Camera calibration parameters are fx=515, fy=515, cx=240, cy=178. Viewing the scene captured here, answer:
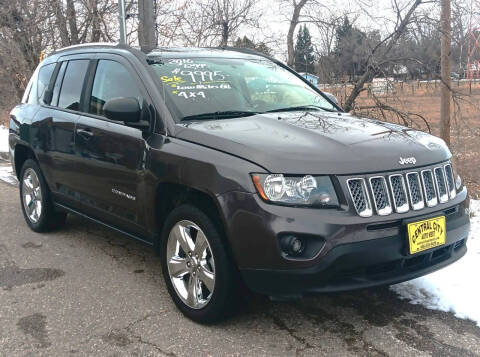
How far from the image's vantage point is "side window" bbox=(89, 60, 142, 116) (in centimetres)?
395

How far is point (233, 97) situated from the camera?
153 inches

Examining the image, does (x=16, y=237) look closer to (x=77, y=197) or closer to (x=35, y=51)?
(x=77, y=197)

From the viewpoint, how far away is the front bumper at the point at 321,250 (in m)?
2.75

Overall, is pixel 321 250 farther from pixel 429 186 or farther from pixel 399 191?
pixel 429 186

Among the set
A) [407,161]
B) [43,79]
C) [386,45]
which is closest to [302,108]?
[407,161]

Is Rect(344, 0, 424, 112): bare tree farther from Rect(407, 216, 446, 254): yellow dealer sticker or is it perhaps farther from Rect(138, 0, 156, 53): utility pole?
Rect(407, 216, 446, 254): yellow dealer sticker

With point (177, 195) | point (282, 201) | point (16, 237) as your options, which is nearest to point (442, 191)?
point (282, 201)

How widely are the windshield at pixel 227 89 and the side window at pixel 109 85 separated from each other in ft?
0.78

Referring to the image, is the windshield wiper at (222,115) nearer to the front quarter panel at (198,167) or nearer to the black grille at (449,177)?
the front quarter panel at (198,167)

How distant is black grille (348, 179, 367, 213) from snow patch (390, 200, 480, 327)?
120 cm

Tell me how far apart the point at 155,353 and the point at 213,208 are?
3.02 feet

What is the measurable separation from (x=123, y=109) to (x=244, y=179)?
1.16 metres

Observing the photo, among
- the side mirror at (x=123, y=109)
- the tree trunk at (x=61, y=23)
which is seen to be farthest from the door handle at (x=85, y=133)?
the tree trunk at (x=61, y=23)

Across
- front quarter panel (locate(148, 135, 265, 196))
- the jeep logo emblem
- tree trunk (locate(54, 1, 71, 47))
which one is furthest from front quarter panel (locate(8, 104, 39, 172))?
tree trunk (locate(54, 1, 71, 47))
